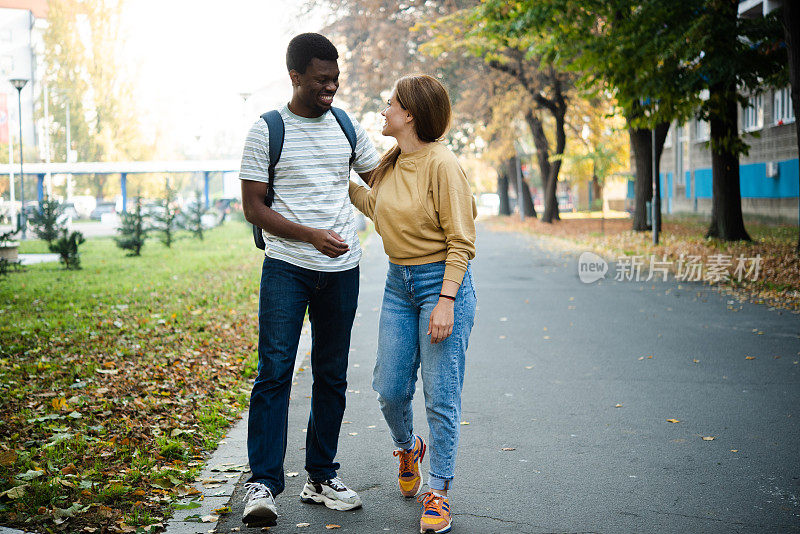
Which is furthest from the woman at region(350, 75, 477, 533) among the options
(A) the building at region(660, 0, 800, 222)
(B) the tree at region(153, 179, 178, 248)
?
(B) the tree at region(153, 179, 178, 248)

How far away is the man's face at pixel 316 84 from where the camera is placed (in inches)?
149

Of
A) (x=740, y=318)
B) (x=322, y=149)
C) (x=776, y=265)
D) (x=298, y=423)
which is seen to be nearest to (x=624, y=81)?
(x=776, y=265)

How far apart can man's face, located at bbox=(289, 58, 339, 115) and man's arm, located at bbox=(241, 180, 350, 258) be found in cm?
41

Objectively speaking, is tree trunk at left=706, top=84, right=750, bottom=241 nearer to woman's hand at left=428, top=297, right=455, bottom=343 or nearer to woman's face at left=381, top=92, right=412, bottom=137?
woman's face at left=381, top=92, right=412, bottom=137

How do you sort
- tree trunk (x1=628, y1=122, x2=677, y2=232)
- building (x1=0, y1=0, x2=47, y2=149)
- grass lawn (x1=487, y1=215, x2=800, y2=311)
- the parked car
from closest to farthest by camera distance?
grass lawn (x1=487, y1=215, x2=800, y2=311) → tree trunk (x1=628, y1=122, x2=677, y2=232) → the parked car → building (x1=0, y1=0, x2=47, y2=149)

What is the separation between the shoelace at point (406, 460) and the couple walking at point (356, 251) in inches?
7.2

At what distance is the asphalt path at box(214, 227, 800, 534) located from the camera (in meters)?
3.98

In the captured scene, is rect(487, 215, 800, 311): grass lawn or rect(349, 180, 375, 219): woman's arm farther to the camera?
rect(487, 215, 800, 311): grass lawn

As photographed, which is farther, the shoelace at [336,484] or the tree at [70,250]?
the tree at [70,250]

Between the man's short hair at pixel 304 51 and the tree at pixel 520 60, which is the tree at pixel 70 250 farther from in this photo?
the man's short hair at pixel 304 51

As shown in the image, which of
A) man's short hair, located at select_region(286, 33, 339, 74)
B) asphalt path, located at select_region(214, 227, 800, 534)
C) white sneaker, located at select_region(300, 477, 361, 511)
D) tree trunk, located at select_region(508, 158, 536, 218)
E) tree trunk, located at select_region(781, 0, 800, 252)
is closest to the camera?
man's short hair, located at select_region(286, 33, 339, 74)

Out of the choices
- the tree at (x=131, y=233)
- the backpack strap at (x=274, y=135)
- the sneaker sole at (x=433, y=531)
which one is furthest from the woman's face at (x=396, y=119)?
the tree at (x=131, y=233)

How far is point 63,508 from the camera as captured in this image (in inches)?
160

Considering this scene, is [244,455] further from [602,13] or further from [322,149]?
[602,13]
